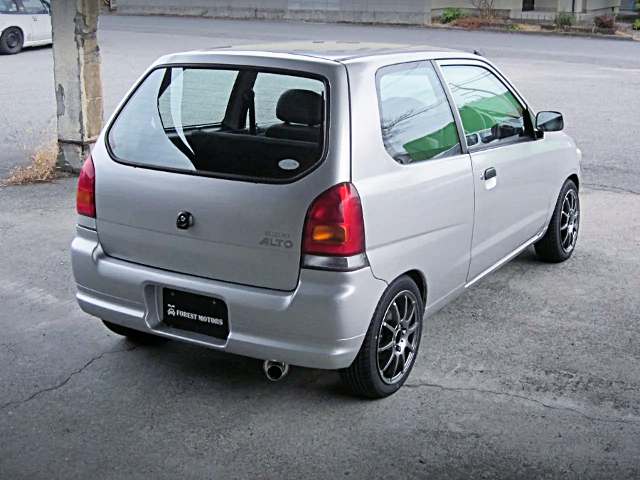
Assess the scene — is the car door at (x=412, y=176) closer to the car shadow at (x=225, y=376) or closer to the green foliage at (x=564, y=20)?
the car shadow at (x=225, y=376)

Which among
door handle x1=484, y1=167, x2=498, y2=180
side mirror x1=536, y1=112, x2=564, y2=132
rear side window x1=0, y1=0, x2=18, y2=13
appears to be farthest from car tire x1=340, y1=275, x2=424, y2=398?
rear side window x1=0, y1=0, x2=18, y2=13

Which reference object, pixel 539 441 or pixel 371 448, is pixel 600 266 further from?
pixel 371 448

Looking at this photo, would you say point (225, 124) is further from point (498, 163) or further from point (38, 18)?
point (38, 18)

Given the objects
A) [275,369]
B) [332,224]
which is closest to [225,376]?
[275,369]

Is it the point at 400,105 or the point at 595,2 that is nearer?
the point at 400,105

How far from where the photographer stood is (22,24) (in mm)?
21109

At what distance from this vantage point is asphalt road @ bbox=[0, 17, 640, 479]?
12.5 ft

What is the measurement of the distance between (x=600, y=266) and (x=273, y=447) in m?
Result: 3.49

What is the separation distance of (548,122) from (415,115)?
1.69 meters

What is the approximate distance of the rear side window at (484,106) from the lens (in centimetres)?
502

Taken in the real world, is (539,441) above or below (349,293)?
below

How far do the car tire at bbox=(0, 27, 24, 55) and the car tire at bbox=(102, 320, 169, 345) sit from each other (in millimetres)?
17527

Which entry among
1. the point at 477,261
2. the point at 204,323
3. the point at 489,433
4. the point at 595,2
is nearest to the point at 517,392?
the point at 489,433

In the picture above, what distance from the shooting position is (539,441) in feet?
13.0
